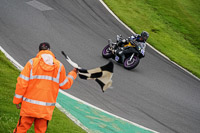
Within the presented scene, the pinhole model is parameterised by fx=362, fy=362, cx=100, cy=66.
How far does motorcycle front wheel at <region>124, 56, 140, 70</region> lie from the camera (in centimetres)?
1457

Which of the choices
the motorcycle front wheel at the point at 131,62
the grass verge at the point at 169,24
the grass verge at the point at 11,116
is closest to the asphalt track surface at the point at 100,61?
the motorcycle front wheel at the point at 131,62

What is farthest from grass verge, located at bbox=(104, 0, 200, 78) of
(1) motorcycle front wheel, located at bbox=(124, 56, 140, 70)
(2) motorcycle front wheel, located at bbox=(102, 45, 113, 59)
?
(2) motorcycle front wheel, located at bbox=(102, 45, 113, 59)

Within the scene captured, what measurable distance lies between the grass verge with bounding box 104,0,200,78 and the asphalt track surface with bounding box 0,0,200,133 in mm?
1033

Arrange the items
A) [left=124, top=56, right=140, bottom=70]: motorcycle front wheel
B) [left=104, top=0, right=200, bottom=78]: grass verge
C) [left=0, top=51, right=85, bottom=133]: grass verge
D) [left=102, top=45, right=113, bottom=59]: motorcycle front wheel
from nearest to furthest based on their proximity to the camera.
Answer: [left=0, top=51, right=85, bottom=133]: grass verge
[left=124, top=56, right=140, bottom=70]: motorcycle front wheel
[left=102, top=45, right=113, bottom=59]: motorcycle front wheel
[left=104, top=0, right=200, bottom=78]: grass verge

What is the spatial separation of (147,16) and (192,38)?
2.99 m

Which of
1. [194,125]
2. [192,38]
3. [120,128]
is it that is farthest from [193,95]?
[192,38]

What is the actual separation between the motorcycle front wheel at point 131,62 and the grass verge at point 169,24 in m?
3.39

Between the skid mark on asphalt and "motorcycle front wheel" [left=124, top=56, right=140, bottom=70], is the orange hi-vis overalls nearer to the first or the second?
"motorcycle front wheel" [left=124, top=56, right=140, bottom=70]

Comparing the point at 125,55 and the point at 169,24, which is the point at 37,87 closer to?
the point at 125,55

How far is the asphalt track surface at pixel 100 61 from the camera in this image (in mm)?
11453

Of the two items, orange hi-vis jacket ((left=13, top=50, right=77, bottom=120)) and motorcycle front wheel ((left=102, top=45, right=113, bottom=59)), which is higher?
motorcycle front wheel ((left=102, top=45, right=113, bottom=59))

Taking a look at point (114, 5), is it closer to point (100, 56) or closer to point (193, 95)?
point (100, 56)

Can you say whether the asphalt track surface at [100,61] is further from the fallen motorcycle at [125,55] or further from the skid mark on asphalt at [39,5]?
the fallen motorcycle at [125,55]

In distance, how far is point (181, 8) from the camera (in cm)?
2397
